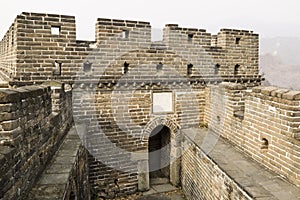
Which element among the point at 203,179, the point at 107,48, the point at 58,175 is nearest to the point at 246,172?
the point at 203,179

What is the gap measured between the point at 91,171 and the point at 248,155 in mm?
4218

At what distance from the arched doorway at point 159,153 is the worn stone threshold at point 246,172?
1708 mm

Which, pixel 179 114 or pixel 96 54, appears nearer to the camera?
pixel 96 54

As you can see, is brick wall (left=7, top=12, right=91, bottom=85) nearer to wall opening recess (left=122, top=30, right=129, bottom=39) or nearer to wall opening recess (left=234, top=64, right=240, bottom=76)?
wall opening recess (left=122, top=30, right=129, bottom=39)

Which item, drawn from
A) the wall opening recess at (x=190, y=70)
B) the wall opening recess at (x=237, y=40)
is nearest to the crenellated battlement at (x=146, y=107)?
the wall opening recess at (x=237, y=40)

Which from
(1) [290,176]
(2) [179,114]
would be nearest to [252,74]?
(2) [179,114]

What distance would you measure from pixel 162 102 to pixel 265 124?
139 inches

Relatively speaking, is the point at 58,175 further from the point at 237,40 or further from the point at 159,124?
the point at 237,40

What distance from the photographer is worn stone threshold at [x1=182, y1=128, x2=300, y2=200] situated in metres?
4.06

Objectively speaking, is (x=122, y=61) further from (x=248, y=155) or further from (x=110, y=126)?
(x=248, y=155)

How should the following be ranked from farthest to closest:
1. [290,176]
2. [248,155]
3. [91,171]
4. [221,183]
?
[91,171] < [248,155] < [221,183] < [290,176]

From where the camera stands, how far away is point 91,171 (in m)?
7.55

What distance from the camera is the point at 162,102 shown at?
834cm

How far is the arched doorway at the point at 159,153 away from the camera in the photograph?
903 centimetres
